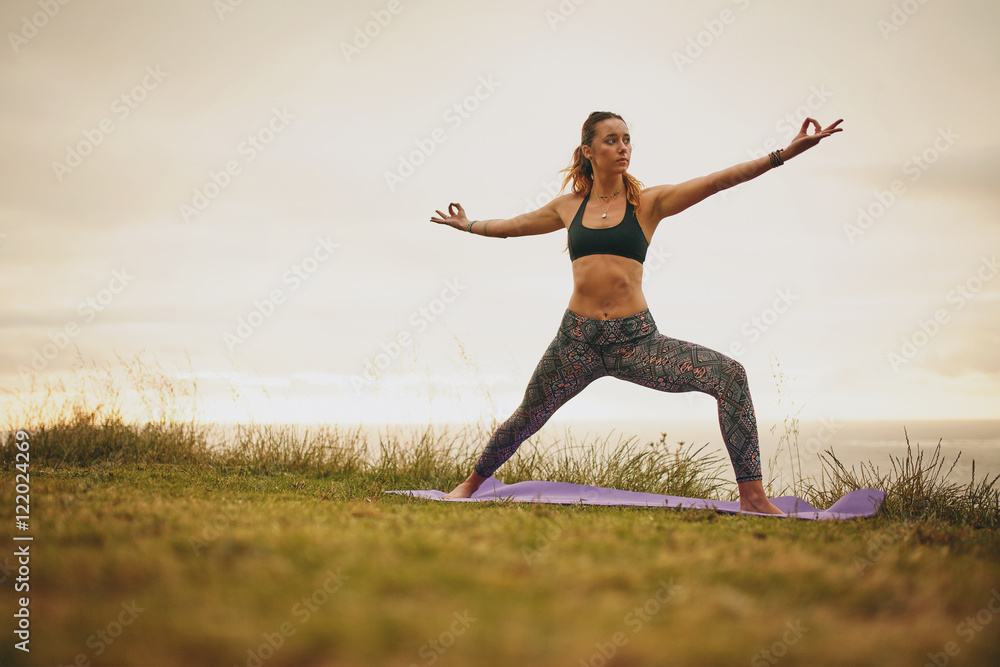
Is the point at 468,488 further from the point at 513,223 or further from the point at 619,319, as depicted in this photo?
the point at 513,223

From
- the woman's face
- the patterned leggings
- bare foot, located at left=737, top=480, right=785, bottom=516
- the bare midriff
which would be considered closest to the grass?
bare foot, located at left=737, top=480, right=785, bottom=516

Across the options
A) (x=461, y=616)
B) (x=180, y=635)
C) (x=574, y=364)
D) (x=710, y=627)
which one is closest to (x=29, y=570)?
(x=180, y=635)

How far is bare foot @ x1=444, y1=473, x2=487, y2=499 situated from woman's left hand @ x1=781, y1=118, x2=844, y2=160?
2700 millimetres

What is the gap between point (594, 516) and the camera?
3.17 m

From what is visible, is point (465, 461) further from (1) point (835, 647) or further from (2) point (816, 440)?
(1) point (835, 647)

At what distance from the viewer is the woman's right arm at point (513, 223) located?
4387 mm

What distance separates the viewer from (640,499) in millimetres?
3945

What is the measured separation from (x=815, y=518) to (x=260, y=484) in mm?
3624

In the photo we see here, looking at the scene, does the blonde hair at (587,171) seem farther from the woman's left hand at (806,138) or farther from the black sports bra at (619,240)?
the woman's left hand at (806,138)

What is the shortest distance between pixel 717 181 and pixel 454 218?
1891 millimetres

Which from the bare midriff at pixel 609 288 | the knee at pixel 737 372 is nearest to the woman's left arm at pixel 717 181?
the bare midriff at pixel 609 288

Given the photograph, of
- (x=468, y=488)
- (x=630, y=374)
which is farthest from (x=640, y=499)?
(x=468, y=488)

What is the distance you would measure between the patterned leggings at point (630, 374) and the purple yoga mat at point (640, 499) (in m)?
0.25

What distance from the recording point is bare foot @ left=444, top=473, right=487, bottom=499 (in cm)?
412
